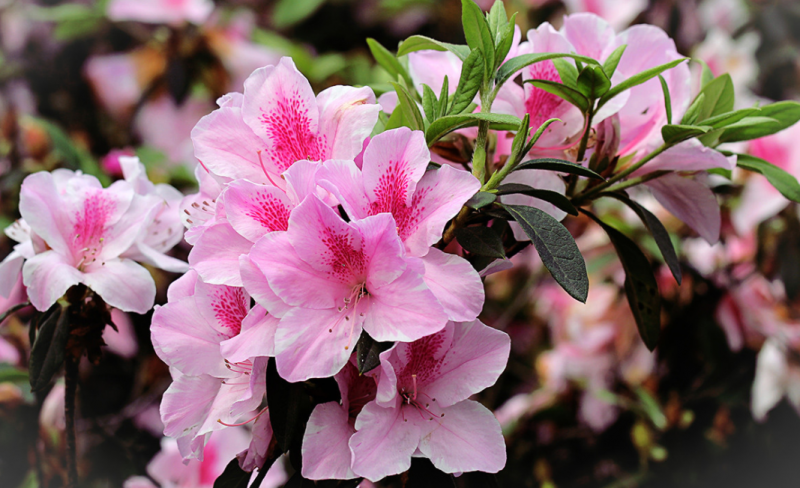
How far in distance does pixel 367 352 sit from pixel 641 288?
30 cm

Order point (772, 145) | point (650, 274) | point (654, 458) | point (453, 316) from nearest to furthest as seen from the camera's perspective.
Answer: point (453, 316) → point (650, 274) → point (772, 145) → point (654, 458)

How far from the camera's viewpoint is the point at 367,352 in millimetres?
342

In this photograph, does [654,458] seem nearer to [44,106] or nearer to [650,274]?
[650,274]

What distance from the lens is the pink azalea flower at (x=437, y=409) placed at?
35 cm

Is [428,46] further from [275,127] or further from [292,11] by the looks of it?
[292,11]

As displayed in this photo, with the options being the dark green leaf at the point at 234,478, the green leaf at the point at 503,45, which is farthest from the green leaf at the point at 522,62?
the dark green leaf at the point at 234,478

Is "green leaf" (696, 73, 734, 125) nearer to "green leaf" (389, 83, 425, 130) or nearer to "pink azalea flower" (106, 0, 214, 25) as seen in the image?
"green leaf" (389, 83, 425, 130)

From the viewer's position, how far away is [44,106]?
1206 mm

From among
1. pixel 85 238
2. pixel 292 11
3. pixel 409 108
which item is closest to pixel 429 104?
pixel 409 108

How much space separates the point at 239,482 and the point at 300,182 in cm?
24

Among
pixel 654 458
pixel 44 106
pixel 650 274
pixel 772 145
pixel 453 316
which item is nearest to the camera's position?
pixel 453 316

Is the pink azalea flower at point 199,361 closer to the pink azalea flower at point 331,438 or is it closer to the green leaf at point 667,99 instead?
the pink azalea flower at point 331,438

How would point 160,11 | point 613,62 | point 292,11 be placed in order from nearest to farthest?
point 613,62 < point 160,11 < point 292,11

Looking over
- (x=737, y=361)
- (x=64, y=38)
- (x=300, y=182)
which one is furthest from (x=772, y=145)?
(x=64, y=38)
